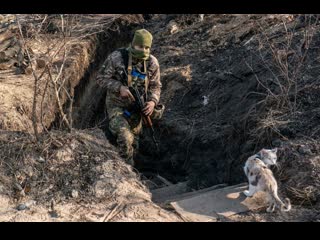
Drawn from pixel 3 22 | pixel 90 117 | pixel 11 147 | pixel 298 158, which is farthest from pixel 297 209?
pixel 3 22

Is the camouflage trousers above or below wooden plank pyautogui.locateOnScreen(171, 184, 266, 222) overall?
above

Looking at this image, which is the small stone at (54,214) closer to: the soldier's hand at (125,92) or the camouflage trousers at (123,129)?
→ the camouflage trousers at (123,129)

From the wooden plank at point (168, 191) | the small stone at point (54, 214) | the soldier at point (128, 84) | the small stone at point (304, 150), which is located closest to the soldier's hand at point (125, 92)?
the soldier at point (128, 84)

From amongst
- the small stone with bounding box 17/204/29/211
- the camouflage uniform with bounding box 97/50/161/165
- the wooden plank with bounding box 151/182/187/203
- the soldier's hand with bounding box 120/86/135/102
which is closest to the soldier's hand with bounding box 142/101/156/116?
the camouflage uniform with bounding box 97/50/161/165

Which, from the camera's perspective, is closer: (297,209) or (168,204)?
(297,209)

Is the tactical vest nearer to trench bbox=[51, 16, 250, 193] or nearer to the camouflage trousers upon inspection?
the camouflage trousers

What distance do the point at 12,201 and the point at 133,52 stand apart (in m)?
2.62

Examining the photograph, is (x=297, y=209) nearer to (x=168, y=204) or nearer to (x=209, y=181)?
(x=168, y=204)

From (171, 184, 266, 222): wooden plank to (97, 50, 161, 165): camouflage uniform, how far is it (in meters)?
1.51

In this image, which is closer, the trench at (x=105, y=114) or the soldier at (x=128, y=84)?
the soldier at (x=128, y=84)

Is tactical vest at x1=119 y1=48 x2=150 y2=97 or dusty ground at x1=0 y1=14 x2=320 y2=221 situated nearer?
dusty ground at x1=0 y1=14 x2=320 y2=221

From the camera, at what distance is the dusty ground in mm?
5105

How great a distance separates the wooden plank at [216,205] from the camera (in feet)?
16.6

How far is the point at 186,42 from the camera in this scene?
10578 mm
